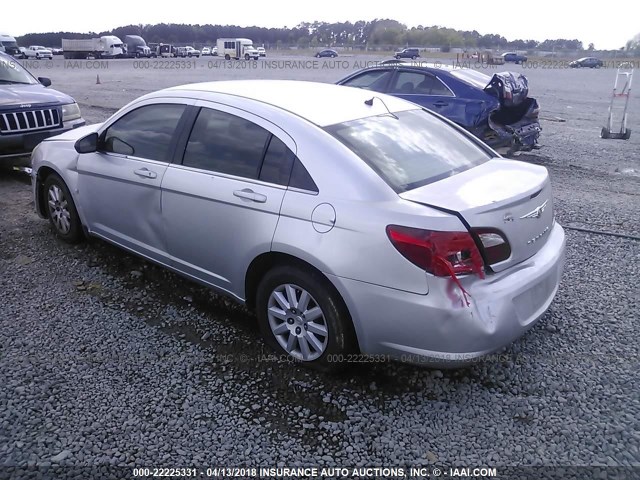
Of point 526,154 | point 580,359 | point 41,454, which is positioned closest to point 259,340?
point 41,454

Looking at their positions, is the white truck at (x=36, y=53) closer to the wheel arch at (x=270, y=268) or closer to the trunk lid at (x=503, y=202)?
the wheel arch at (x=270, y=268)

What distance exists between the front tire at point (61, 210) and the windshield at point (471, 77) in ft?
20.7

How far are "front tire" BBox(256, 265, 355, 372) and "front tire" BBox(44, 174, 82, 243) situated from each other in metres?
2.51

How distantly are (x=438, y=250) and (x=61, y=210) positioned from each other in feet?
13.1

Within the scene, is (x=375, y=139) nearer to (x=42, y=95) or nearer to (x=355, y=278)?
(x=355, y=278)

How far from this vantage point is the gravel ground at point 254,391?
275 cm

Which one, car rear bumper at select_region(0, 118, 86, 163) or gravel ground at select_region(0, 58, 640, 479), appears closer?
gravel ground at select_region(0, 58, 640, 479)

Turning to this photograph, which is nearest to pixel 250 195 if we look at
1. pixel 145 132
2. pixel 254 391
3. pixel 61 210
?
pixel 254 391

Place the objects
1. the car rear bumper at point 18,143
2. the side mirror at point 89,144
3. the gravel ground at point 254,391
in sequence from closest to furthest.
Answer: the gravel ground at point 254,391, the side mirror at point 89,144, the car rear bumper at point 18,143

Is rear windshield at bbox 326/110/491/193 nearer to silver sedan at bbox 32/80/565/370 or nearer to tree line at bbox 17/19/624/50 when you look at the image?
silver sedan at bbox 32/80/565/370

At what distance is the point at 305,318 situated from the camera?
3305 millimetres

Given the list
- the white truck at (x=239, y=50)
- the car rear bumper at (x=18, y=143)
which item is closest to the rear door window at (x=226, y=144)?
the car rear bumper at (x=18, y=143)

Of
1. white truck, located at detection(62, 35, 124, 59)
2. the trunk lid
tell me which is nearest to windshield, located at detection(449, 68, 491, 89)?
the trunk lid

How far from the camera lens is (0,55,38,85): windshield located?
27.7 ft
